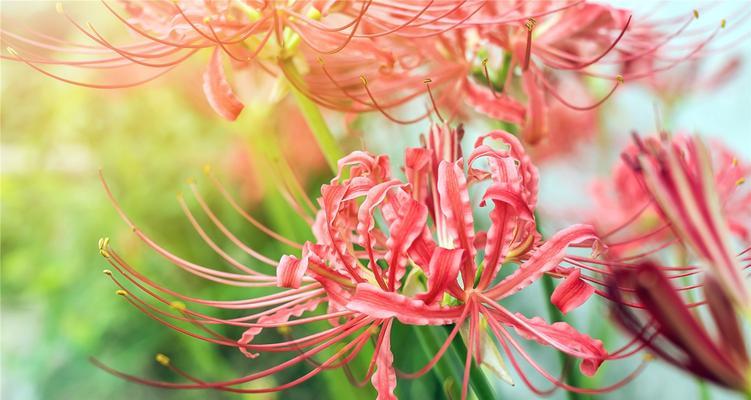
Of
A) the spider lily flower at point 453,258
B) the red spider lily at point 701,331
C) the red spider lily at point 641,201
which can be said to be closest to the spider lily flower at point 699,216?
the red spider lily at point 701,331

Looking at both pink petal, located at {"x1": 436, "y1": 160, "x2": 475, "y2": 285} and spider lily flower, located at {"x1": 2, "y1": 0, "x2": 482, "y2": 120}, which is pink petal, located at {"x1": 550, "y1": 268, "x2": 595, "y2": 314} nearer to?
pink petal, located at {"x1": 436, "y1": 160, "x2": 475, "y2": 285}

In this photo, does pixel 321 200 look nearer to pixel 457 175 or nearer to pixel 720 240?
pixel 457 175

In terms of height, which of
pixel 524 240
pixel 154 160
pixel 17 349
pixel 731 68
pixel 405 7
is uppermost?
pixel 731 68

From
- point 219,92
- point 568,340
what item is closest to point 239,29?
point 219,92

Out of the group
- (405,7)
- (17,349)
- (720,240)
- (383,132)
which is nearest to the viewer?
(720,240)

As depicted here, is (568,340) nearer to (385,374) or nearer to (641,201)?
(385,374)

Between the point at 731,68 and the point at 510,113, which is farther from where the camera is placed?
the point at 731,68

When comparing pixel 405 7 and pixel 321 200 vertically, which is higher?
pixel 405 7

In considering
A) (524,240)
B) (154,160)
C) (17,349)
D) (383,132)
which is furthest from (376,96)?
(17,349)
